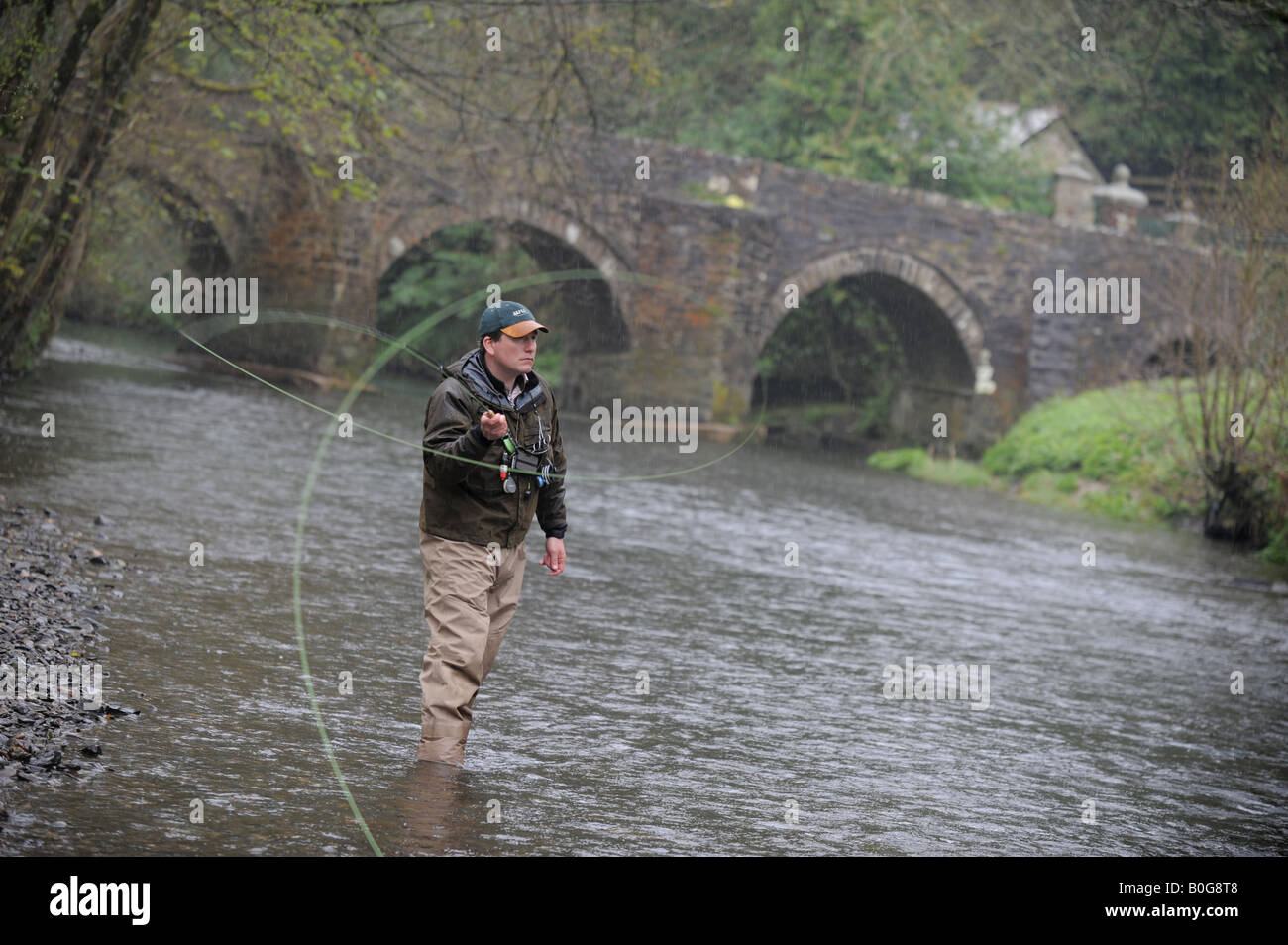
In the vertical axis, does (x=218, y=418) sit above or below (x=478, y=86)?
below

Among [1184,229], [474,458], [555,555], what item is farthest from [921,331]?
[474,458]

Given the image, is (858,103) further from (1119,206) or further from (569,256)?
(569,256)

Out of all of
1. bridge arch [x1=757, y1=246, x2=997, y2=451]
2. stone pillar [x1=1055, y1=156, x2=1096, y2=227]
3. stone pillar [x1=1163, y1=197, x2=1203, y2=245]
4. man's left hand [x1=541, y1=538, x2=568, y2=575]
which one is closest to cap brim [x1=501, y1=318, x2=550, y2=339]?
man's left hand [x1=541, y1=538, x2=568, y2=575]

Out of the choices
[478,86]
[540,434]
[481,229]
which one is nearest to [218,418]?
[478,86]

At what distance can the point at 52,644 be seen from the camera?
712 centimetres

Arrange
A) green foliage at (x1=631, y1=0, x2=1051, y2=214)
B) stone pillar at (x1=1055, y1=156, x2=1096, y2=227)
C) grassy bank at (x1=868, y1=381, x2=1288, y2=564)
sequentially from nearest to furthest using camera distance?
1. grassy bank at (x1=868, y1=381, x2=1288, y2=564)
2. green foliage at (x1=631, y1=0, x2=1051, y2=214)
3. stone pillar at (x1=1055, y1=156, x2=1096, y2=227)

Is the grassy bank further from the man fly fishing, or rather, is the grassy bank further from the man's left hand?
the man fly fishing

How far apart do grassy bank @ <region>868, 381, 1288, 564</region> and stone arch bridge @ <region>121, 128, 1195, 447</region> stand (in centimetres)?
228

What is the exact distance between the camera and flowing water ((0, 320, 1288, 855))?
5.68 metres

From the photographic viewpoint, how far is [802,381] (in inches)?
1599

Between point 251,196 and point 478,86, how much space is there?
1332 cm

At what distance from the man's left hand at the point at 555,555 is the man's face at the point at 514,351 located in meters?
0.74
